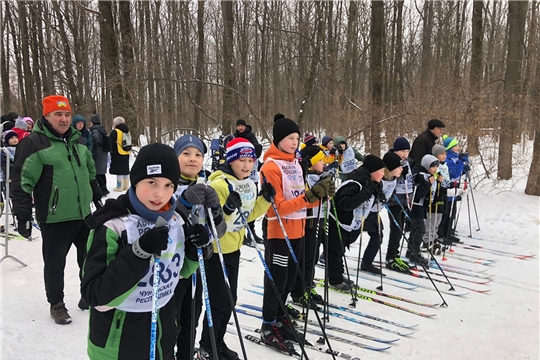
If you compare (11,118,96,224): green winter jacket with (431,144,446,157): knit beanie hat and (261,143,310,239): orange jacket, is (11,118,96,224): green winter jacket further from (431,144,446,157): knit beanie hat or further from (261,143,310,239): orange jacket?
(431,144,446,157): knit beanie hat

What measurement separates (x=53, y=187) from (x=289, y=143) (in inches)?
89.7

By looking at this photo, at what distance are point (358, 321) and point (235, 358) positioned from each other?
1.60 meters

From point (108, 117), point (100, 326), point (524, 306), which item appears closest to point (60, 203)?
point (100, 326)

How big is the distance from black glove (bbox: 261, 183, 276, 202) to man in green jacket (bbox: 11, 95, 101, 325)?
183 cm

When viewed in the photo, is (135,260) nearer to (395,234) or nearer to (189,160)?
(189,160)

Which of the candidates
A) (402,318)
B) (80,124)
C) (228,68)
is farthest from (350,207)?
(228,68)

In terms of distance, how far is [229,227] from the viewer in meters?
3.09

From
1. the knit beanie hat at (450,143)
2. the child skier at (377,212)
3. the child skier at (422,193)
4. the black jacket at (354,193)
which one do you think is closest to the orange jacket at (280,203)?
the black jacket at (354,193)

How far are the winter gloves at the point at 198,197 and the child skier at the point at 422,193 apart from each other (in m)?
4.33

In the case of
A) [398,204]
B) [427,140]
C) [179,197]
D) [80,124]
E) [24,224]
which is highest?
[80,124]

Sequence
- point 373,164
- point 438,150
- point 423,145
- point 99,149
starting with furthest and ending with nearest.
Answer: point 99,149 < point 423,145 < point 438,150 < point 373,164

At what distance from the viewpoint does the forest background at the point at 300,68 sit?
11.0m

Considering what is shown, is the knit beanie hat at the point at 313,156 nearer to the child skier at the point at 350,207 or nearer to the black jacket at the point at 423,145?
the child skier at the point at 350,207

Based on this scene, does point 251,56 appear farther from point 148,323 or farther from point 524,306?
point 148,323
